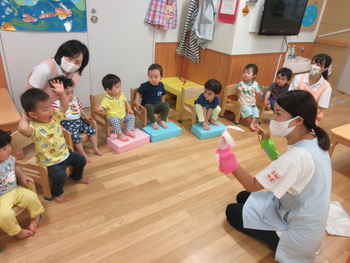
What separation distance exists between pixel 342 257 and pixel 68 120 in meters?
2.25

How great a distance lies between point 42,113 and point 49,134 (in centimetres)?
16

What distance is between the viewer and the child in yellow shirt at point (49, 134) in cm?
164

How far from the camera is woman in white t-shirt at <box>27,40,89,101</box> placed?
213 cm

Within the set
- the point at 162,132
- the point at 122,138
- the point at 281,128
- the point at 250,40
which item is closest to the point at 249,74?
the point at 250,40

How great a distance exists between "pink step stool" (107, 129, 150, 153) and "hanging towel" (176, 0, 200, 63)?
5.16 feet

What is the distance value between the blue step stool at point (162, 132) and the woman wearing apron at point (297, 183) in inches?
57.3

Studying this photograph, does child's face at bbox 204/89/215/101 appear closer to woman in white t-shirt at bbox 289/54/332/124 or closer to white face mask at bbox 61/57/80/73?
woman in white t-shirt at bbox 289/54/332/124

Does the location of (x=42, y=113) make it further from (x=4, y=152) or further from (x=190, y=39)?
(x=190, y=39)

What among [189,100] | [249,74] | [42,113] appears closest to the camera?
[42,113]

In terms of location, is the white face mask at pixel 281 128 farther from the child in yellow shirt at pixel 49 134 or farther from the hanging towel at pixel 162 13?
→ the hanging towel at pixel 162 13

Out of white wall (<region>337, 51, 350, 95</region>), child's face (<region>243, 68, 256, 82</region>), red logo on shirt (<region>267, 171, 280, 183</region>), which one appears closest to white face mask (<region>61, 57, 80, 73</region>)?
red logo on shirt (<region>267, 171, 280, 183</region>)

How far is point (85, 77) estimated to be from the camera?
3.30 m

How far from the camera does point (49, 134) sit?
1.77 metres

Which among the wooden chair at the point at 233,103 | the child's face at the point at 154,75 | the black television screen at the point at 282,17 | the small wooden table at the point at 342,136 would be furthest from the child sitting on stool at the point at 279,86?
the child's face at the point at 154,75
